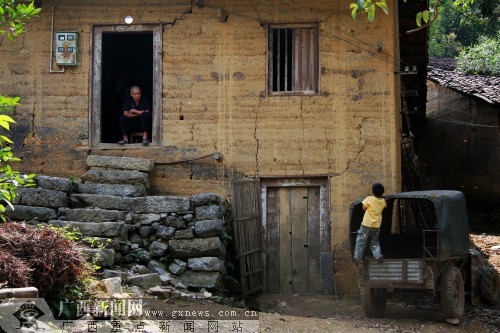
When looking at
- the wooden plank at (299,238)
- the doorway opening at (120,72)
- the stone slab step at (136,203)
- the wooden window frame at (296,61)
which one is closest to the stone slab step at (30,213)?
the stone slab step at (136,203)

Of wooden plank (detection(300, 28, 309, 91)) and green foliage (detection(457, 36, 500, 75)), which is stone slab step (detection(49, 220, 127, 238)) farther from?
green foliage (detection(457, 36, 500, 75))

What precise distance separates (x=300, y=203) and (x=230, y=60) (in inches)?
110

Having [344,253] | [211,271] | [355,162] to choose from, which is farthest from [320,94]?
[211,271]

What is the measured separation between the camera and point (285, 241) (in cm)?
1201

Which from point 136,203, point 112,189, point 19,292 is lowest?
point 19,292

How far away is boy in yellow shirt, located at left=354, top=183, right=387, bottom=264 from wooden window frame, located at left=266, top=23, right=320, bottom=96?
3.08 m

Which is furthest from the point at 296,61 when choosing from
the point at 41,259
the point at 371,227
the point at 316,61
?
the point at 41,259

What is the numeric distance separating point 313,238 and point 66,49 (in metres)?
5.52

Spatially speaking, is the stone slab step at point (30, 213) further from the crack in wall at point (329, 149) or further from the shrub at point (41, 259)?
the crack in wall at point (329, 149)

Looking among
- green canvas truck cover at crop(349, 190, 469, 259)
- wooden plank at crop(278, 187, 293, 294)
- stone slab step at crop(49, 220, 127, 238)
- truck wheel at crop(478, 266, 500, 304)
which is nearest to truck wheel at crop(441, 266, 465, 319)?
green canvas truck cover at crop(349, 190, 469, 259)

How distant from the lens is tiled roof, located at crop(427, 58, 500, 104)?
20.4 metres

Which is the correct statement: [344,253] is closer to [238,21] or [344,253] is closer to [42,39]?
[238,21]

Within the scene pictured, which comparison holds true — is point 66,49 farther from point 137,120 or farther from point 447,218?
point 447,218

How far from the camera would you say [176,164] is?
12.2 m
